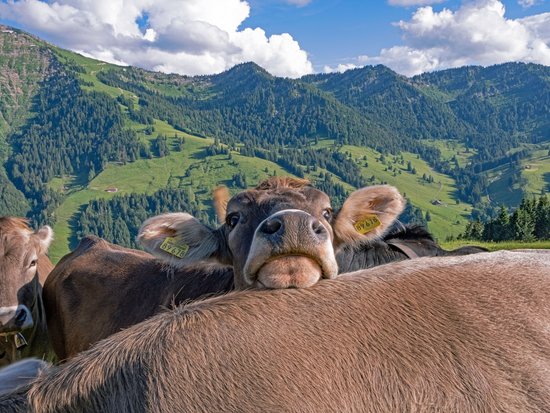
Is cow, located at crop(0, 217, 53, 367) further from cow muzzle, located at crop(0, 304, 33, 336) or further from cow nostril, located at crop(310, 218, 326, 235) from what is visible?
cow nostril, located at crop(310, 218, 326, 235)

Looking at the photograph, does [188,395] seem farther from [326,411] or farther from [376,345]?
[376,345]

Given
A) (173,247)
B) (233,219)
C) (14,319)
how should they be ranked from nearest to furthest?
(233,219) < (173,247) < (14,319)

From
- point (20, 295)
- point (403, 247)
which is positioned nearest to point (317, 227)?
point (403, 247)

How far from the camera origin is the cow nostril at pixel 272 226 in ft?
17.9

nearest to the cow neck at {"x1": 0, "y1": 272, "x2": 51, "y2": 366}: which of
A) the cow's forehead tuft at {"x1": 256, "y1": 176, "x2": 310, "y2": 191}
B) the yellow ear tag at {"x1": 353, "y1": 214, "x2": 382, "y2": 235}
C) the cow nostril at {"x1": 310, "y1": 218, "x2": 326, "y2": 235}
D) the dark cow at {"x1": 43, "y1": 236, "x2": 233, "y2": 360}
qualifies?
the dark cow at {"x1": 43, "y1": 236, "x2": 233, "y2": 360}

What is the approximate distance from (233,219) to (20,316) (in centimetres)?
467

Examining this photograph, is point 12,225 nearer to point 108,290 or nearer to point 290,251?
point 108,290

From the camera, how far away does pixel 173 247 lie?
786cm

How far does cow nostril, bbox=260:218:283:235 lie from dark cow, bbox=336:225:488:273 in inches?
109

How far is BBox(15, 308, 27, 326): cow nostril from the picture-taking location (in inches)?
359

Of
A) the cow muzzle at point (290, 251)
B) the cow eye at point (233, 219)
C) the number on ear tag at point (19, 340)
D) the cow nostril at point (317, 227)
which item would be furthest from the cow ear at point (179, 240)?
the number on ear tag at point (19, 340)

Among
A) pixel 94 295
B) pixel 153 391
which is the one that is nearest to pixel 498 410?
pixel 153 391

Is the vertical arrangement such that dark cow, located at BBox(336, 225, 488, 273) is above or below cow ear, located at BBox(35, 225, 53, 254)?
below

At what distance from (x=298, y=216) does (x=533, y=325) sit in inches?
96.3
